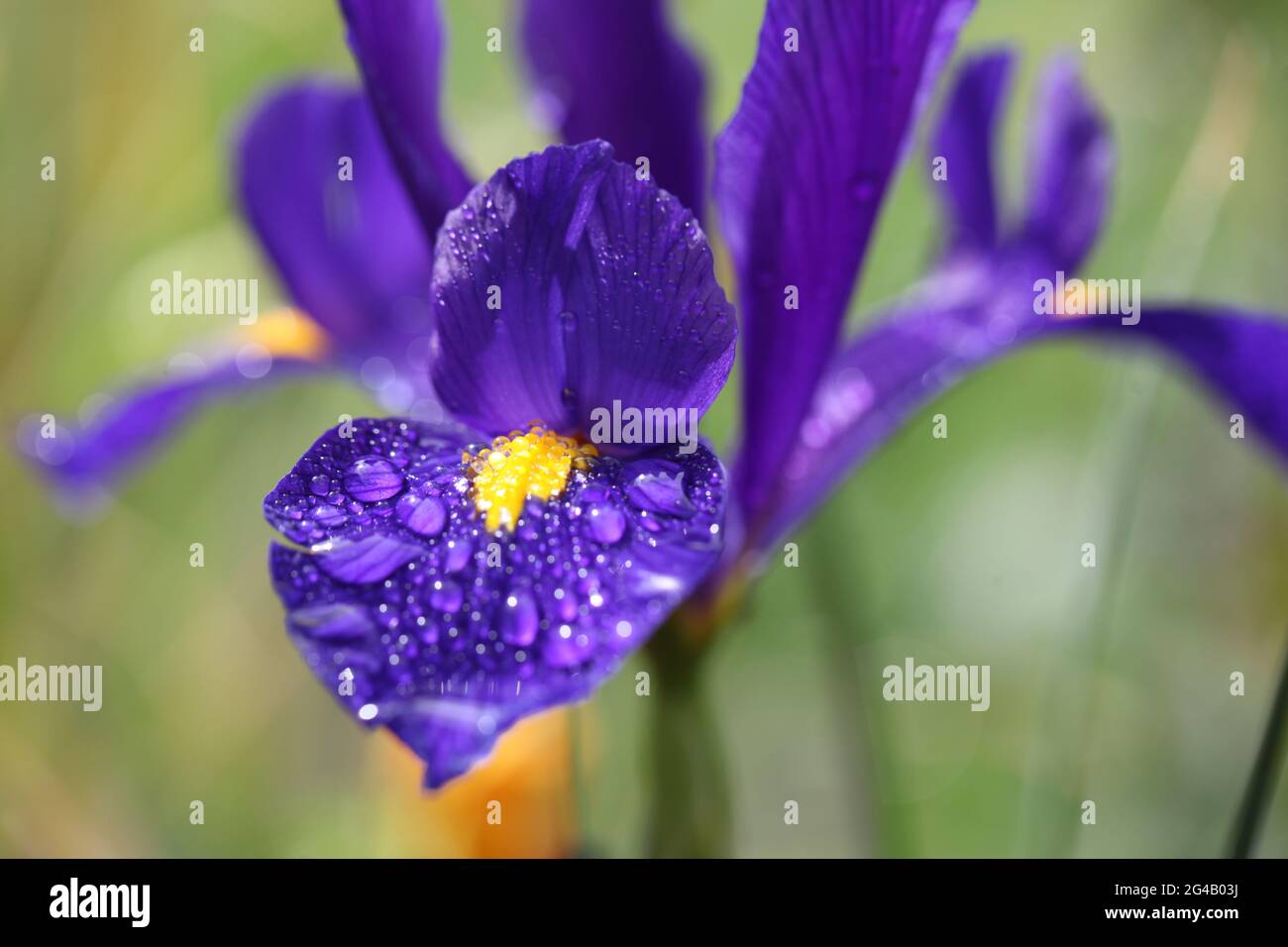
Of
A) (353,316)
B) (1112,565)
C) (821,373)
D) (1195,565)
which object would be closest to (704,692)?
(821,373)

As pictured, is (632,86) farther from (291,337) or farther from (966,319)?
(291,337)

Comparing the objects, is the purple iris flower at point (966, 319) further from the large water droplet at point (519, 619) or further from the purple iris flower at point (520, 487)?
the large water droplet at point (519, 619)

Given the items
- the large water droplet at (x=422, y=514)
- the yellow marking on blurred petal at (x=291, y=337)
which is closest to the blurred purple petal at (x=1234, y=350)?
the large water droplet at (x=422, y=514)

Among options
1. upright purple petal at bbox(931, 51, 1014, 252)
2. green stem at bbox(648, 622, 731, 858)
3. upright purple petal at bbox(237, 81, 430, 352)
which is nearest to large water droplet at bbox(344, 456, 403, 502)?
green stem at bbox(648, 622, 731, 858)

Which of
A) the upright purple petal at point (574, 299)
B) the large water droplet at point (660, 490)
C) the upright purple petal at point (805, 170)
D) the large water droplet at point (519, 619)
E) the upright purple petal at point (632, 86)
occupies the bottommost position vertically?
the large water droplet at point (519, 619)

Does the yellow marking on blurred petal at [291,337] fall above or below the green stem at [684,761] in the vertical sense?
above

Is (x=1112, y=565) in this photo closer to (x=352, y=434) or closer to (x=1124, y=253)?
(x=352, y=434)

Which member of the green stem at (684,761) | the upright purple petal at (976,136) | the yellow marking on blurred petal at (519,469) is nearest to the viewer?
the yellow marking on blurred petal at (519,469)

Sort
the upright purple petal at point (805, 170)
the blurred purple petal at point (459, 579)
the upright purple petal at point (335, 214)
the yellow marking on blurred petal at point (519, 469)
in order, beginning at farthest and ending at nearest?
the upright purple petal at point (335, 214), the upright purple petal at point (805, 170), the yellow marking on blurred petal at point (519, 469), the blurred purple petal at point (459, 579)
